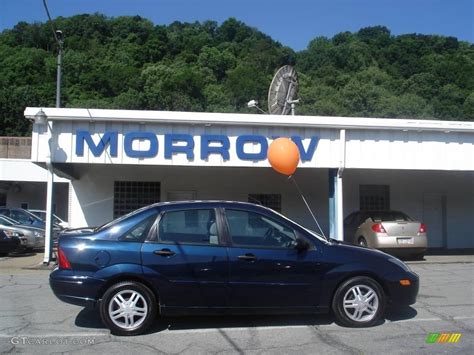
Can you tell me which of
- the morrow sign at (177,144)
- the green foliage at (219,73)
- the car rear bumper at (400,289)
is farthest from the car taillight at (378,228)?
the green foliage at (219,73)

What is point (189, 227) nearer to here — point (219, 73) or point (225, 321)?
point (225, 321)

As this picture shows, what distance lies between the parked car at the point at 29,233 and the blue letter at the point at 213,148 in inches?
292

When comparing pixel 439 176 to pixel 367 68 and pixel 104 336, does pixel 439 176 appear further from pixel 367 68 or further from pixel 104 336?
pixel 367 68

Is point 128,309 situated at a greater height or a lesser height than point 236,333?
greater

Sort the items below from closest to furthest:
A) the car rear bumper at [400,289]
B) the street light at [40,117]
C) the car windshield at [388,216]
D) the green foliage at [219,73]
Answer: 1. the car rear bumper at [400,289]
2. the street light at [40,117]
3. the car windshield at [388,216]
4. the green foliage at [219,73]

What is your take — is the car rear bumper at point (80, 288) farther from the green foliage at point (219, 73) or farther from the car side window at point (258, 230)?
the green foliage at point (219, 73)

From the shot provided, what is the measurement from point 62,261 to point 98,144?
692cm

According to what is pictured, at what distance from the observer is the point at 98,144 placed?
12.9 meters

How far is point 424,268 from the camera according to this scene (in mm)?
12898

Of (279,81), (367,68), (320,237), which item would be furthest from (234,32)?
(320,237)

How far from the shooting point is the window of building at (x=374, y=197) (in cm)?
1788

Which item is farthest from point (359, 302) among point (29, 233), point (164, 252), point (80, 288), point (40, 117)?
point (29, 233)

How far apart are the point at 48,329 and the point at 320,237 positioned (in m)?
3.68

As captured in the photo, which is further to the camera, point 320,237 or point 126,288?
point 320,237
